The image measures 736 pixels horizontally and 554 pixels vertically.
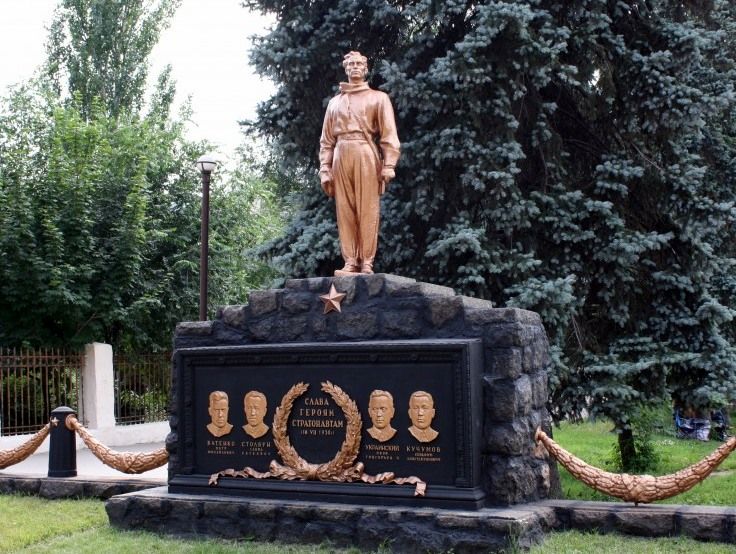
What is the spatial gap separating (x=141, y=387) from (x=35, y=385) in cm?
257

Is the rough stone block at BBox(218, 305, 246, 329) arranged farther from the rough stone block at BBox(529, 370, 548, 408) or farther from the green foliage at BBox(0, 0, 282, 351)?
the green foliage at BBox(0, 0, 282, 351)

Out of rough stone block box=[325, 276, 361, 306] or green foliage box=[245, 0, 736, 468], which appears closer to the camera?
rough stone block box=[325, 276, 361, 306]

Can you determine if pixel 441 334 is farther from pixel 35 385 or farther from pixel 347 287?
pixel 35 385

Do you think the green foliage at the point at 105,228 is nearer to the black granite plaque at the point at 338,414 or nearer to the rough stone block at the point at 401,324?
the black granite plaque at the point at 338,414

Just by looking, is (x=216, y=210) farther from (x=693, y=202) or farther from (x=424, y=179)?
(x=693, y=202)

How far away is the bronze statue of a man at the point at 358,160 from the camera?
25.4ft

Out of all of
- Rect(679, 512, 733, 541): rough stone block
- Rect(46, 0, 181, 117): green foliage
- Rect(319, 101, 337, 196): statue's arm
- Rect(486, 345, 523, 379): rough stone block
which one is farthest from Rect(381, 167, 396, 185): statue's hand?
Rect(46, 0, 181, 117): green foliage

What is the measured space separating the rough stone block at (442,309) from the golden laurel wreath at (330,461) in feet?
3.24

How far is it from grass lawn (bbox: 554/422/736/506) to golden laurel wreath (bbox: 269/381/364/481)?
10.3 feet

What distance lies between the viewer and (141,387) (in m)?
16.9

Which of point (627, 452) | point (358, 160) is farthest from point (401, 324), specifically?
point (627, 452)

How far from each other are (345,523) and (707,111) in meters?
6.52

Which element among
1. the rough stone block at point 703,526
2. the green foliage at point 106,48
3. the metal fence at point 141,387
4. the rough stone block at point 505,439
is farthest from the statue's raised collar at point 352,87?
the green foliage at point 106,48

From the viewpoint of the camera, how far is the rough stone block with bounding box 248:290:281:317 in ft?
26.3
